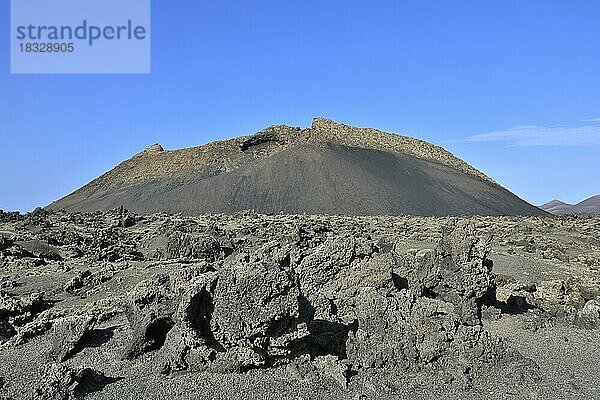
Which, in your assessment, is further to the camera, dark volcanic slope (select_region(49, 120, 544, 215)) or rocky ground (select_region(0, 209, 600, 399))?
dark volcanic slope (select_region(49, 120, 544, 215))

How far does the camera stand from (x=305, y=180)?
182 feet

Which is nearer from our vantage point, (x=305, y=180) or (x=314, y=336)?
(x=314, y=336)

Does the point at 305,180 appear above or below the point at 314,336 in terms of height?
above

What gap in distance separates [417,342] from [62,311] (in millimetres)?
6683

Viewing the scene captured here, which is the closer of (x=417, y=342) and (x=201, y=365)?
(x=201, y=365)

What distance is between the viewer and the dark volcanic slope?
51062mm

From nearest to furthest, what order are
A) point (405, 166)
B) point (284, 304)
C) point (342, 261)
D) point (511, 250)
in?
point (284, 304) → point (342, 261) → point (511, 250) → point (405, 166)

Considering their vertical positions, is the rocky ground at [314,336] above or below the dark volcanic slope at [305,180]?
below

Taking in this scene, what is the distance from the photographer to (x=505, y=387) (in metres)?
6.90

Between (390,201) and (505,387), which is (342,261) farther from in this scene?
(390,201)

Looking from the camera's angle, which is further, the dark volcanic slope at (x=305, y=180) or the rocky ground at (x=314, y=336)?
the dark volcanic slope at (x=305, y=180)

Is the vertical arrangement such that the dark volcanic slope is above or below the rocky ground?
above

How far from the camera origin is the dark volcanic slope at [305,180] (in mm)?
51062

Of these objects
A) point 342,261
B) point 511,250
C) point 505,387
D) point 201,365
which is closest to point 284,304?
point 201,365
